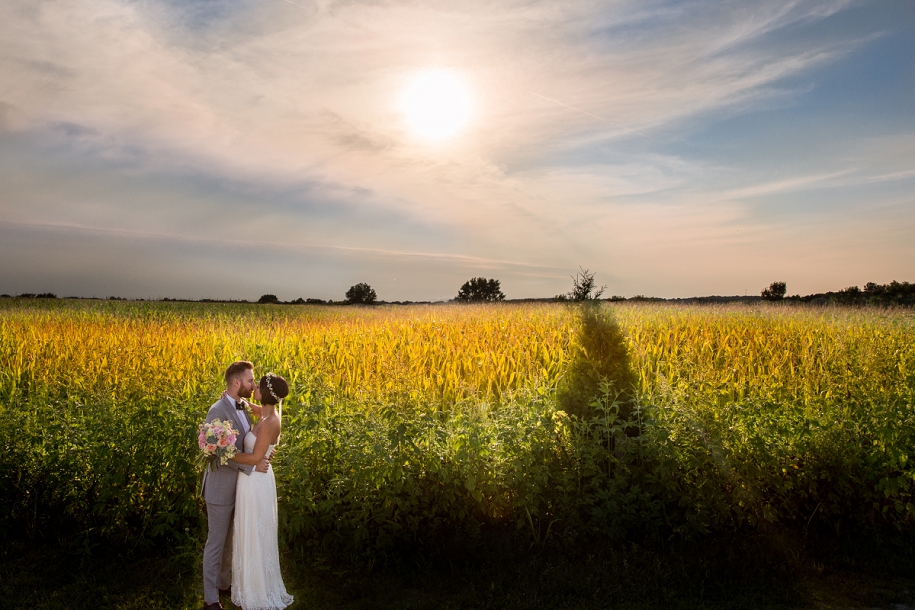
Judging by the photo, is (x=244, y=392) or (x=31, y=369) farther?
(x=31, y=369)

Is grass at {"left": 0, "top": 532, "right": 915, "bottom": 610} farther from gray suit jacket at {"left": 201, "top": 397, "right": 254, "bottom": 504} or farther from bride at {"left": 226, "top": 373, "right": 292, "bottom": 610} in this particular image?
gray suit jacket at {"left": 201, "top": 397, "right": 254, "bottom": 504}

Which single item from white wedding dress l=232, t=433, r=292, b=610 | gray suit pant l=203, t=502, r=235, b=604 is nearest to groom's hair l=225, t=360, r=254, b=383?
white wedding dress l=232, t=433, r=292, b=610

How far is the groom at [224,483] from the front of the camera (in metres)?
4.74

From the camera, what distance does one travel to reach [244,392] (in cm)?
488

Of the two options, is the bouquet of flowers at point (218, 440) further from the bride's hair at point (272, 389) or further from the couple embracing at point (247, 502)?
the bride's hair at point (272, 389)

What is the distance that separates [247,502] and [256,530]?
0.74 feet

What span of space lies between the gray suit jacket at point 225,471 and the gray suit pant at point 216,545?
0.08 m

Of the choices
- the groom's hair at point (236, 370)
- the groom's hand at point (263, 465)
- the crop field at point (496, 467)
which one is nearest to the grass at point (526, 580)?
the crop field at point (496, 467)

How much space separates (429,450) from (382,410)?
0.83 meters

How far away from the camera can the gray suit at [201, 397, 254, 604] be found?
187 inches

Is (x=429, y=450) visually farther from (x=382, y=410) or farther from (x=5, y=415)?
(x=5, y=415)

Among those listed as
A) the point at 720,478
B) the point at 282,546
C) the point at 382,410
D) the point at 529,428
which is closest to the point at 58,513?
the point at 282,546

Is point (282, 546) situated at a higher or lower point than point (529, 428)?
lower

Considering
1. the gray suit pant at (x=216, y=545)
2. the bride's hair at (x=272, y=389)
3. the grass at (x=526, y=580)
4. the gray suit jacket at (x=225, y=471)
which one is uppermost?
the bride's hair at (x=272, y=389)
